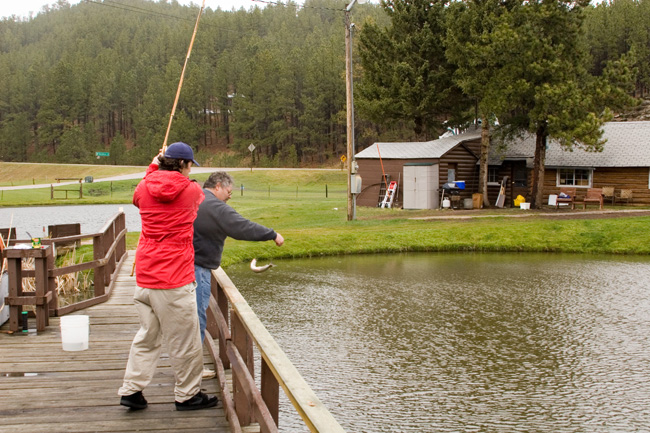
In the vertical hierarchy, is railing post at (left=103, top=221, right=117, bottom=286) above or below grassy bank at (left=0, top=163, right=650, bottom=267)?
above

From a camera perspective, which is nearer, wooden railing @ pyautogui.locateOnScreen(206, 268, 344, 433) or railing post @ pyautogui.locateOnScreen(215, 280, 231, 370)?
wooden railing @ pyautogui.locateOnScreen(206, 268, 344, 433)

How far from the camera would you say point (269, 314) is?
44.1 ft

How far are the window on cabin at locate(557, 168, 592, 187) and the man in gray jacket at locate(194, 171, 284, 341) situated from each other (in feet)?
103

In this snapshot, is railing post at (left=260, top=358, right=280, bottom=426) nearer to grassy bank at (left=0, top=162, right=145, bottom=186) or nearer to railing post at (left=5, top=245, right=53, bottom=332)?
railing post at (left=5, top=245, right=53, bottom=332)

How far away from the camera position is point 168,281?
5.35m

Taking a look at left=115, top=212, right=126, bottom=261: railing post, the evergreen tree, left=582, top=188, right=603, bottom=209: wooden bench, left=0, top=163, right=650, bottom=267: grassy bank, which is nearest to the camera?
left=115, top=212, right=126, bottom=261: railing post

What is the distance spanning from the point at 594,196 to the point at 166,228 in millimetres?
30941

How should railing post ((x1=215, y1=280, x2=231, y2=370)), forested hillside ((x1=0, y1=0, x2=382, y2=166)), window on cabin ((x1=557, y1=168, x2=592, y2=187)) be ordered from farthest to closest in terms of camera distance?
forested hillside ((x1=0, y1=0, x2=382, y2=166))
window on cabin ((x1=557, y1=168, x2=592, y2=187))
railing post ((x1=215, y1=280, x2=231, y2=370))

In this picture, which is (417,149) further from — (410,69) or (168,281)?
(168,281)

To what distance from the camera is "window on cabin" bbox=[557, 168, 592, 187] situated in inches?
1380

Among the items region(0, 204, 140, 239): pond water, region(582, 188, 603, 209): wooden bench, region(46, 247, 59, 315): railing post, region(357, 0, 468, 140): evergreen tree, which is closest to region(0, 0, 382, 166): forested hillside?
region(357, 0, 468, 140): evergreen tree

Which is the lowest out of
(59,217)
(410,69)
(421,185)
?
(59,217)

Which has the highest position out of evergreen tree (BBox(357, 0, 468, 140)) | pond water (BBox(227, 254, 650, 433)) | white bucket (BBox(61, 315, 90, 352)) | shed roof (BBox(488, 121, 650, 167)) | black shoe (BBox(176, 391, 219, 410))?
evergreen tree (BBox(357, 0, 468, 140))

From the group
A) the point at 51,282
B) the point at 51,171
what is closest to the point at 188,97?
the point at 51,171
